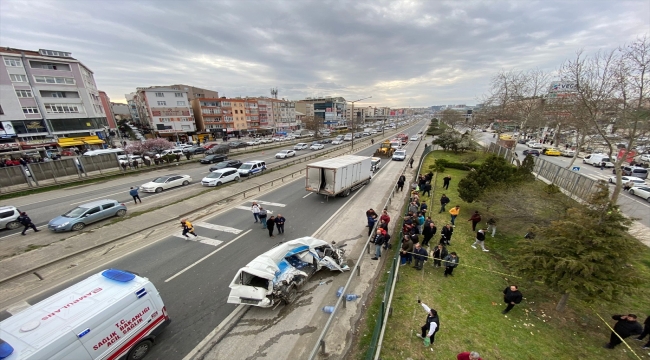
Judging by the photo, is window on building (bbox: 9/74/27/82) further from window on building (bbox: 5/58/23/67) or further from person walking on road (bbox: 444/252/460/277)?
person walking on road (bbox: 444/252/460/277)

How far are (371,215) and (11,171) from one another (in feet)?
103

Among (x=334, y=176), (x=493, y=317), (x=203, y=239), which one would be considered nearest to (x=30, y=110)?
(x=203, y=239)

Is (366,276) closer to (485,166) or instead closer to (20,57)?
(485,166)

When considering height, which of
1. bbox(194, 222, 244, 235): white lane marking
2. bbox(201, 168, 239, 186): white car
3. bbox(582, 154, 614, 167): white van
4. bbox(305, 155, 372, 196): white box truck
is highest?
bbox(305, 155, 372, 196): white box truck

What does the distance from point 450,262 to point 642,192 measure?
78.3 feet

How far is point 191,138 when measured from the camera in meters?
62.0

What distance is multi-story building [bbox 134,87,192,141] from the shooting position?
55.9 meters

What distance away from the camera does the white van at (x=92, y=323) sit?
4520 millimetres

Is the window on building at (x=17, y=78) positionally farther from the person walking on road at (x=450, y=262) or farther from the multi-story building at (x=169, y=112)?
the person walking on road at (x=450, y=262)

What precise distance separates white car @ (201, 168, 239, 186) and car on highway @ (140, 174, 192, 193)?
7.21ft

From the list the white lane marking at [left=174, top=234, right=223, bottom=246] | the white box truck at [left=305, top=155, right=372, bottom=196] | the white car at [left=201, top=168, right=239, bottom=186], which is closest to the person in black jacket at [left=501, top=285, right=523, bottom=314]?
the white box truck at [left=305, top=155, right=372, bottom=196]

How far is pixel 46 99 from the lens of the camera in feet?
129

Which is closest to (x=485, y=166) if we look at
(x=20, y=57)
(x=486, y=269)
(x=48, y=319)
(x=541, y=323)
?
(x=486, y=269)

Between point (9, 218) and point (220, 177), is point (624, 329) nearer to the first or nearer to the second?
point (220, 177)
